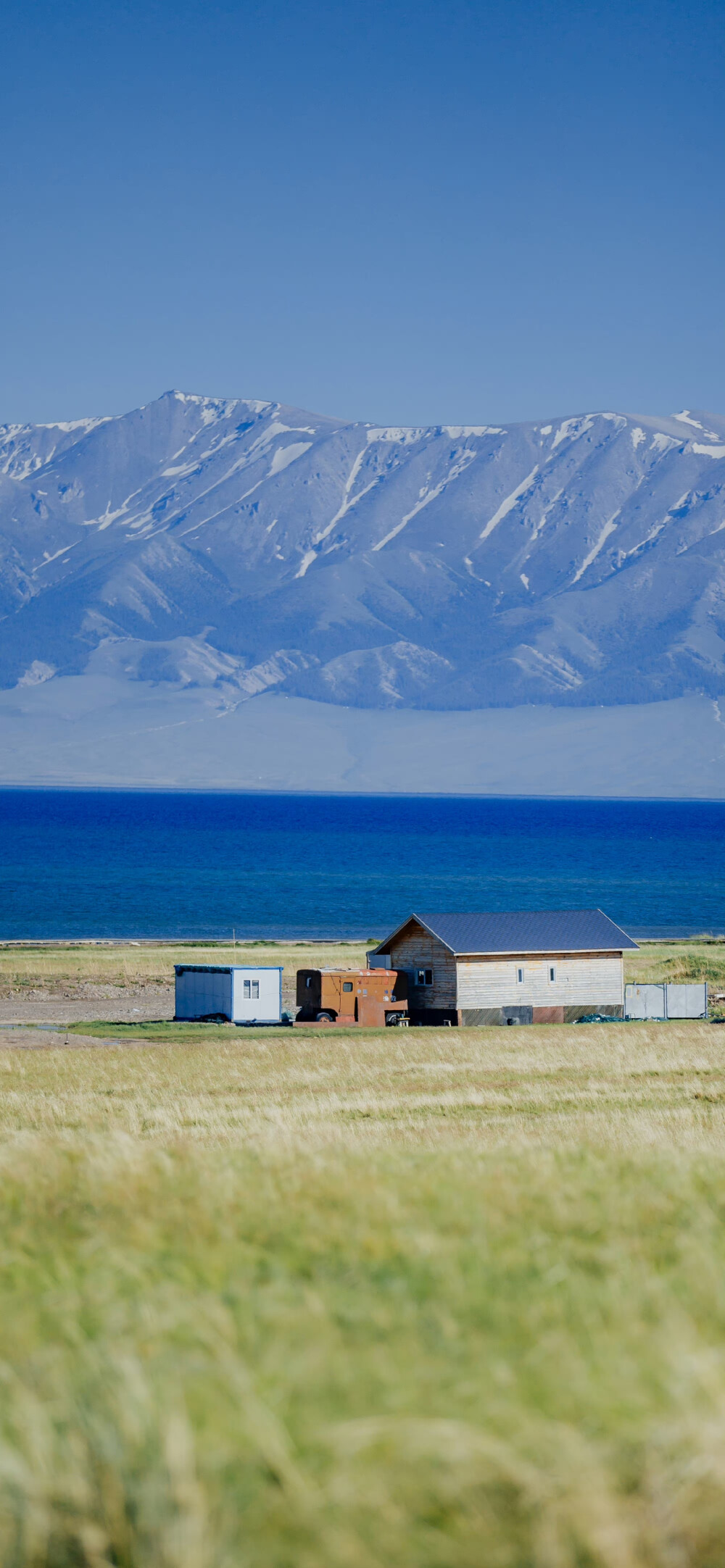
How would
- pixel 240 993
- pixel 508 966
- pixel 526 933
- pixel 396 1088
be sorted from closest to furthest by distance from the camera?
pixel 396 1088, pixel 240 993, pixel 508 966, pixel 526 933

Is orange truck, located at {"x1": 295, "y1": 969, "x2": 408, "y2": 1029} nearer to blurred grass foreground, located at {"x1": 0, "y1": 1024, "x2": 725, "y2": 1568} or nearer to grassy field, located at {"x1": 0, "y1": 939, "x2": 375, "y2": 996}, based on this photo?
grassy field, located at {"x1": 0, "y1": 939, "x2": 375, "y2": 996}

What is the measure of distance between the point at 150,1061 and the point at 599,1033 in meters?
18.1

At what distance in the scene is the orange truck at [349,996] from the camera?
59156 millimetres

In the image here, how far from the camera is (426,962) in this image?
199 feet

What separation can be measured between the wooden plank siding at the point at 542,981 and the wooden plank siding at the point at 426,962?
448mm

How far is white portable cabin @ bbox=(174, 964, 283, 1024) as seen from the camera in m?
59.0

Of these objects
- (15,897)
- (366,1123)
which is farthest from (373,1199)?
(15,897)

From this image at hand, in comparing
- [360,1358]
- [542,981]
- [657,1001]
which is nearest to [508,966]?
[542,981]

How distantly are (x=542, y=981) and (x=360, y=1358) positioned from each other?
56744 millimetres

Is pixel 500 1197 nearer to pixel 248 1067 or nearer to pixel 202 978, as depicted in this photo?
pixel 248 1067

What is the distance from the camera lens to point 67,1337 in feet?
20.5

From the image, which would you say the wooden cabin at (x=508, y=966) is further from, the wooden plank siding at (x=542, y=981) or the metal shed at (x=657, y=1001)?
the metal shed at (x=657, y=1001)

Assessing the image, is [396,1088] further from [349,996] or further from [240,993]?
[240,993]

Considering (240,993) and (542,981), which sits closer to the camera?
(240,993)
